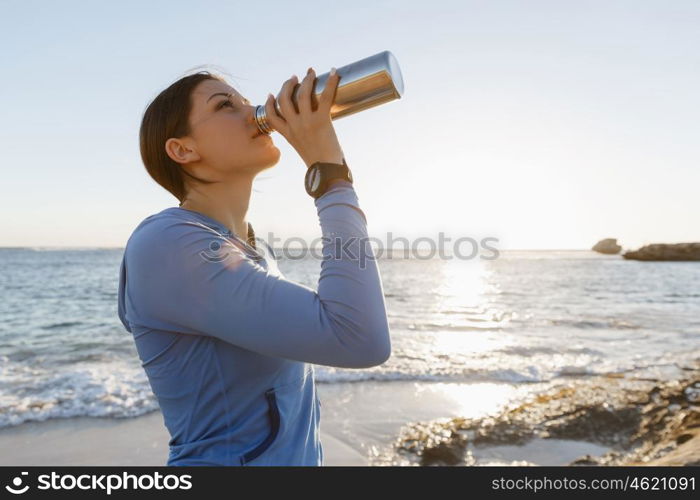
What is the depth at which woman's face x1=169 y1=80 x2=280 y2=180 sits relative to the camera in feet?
4.67

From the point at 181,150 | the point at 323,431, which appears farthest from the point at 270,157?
the point at 323,431

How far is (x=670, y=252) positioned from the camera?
5853 centimetres

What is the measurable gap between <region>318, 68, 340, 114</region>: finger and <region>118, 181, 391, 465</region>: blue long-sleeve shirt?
20 cm

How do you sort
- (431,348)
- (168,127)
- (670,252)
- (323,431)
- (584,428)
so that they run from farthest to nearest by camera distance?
1. (670,252)
2. (431,348)
3. (323,431)
4. (584,428)
5. (168,127)

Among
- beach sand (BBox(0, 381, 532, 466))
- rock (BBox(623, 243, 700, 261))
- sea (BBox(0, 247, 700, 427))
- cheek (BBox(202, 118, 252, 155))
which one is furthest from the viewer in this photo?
rock (BBox(623, 243, 700, 261))

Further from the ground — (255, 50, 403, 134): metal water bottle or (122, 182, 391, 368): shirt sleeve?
(255, 50, 403, 134): metal water bottle

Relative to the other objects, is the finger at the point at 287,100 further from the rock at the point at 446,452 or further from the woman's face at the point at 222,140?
the rock at the point at 446,452

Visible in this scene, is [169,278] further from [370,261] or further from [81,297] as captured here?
[81,297]

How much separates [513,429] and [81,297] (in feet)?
62.9

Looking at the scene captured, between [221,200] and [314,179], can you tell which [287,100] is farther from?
[221,200]

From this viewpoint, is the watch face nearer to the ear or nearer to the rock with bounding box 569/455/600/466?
the ear

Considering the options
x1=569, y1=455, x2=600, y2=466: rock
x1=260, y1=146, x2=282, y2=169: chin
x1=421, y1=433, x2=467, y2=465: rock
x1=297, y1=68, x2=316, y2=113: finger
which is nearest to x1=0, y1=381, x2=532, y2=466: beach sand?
x1=421, y1=433, x2=467, y2=465: rock

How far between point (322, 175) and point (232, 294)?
Answer: 1.19 ft

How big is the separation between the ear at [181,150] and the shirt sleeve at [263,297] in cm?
33
